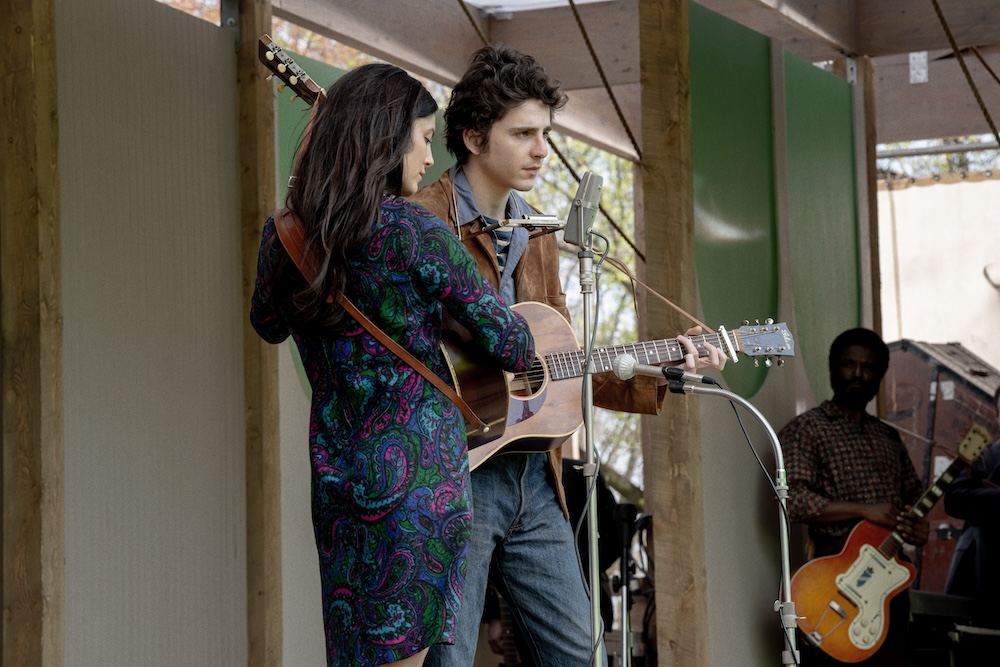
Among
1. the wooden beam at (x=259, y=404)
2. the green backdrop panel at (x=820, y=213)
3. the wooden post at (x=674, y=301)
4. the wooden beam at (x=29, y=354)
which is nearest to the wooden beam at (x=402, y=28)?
the wooden beam at (x=259, y=404)

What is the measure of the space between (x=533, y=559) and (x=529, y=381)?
0.41 metres

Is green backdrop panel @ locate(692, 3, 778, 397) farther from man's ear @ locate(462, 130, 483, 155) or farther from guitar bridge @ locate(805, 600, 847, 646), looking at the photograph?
man's ear @ locate(462, 130, 483, 155)

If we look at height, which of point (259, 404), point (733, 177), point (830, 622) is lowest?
point (830, 622)

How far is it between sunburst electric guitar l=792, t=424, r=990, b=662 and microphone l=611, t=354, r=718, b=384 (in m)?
2.82

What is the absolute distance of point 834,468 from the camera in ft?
19.2

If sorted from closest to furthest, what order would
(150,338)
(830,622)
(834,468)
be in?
(150,338) < (830,622) < (834,468)

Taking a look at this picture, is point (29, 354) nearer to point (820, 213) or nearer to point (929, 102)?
point (820, 213)

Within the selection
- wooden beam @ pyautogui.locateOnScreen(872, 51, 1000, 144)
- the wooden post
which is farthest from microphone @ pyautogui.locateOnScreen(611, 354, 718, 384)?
wooden beam @ pyautogui.locateOnScreen(872, 51, 1000, 144)

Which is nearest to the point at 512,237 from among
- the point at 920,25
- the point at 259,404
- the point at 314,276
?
the point at 314,276

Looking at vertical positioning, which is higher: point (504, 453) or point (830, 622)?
point (504, 453)

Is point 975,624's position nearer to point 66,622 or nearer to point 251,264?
point 251,264

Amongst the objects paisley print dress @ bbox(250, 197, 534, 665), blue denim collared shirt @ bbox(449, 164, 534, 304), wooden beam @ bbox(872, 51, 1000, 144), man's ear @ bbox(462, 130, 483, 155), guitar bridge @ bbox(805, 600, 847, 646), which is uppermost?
wooden beam @ bbox(872, 51, 1000, 144)

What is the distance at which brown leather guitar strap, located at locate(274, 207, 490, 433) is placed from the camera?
259 centimetres

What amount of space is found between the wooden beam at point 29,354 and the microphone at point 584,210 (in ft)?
5.24
